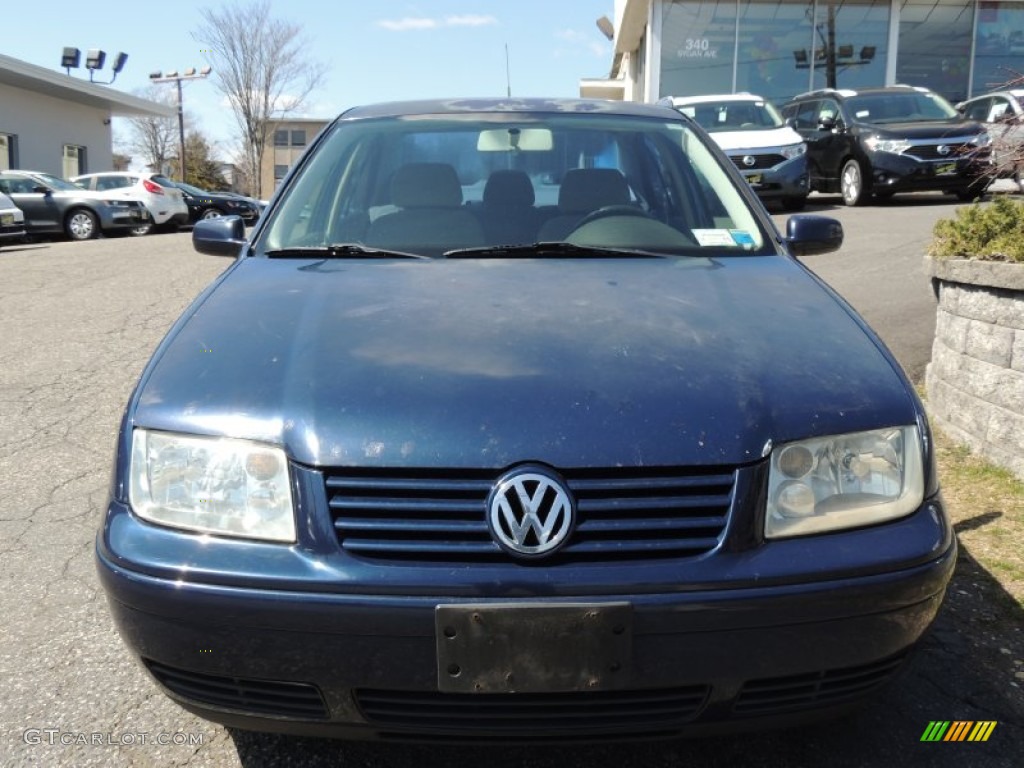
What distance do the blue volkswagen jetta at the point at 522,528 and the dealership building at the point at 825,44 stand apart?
70.3 ft

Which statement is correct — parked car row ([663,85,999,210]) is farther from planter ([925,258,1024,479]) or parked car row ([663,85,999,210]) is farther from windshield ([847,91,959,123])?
planter ([925,258,1024,479])

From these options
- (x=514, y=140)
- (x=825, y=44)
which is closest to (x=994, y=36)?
(x=825, y=44)

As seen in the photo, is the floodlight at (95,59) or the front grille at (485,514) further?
the floodlight at (95,59)

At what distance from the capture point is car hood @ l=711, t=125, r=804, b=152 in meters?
13.5

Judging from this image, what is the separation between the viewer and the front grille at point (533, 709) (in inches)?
73.1

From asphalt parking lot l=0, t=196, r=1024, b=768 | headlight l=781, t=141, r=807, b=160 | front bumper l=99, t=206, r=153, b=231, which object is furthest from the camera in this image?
front bumper l=99, t=206, r=153, b=231

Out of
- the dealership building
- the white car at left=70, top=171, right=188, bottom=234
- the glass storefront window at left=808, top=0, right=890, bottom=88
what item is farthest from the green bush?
the glass storefront window at left=808, top=0, right=890, bottom=88

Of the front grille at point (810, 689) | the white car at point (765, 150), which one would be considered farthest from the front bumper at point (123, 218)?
the front grille at point (810, 689)

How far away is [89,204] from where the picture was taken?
60.5 feet

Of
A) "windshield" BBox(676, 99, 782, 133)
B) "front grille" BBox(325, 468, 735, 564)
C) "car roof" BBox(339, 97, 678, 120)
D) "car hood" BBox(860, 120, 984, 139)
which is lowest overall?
"front grille" BBox(325, 468, 735, 564)

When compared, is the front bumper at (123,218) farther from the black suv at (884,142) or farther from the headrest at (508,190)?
the headrest at (508,190)

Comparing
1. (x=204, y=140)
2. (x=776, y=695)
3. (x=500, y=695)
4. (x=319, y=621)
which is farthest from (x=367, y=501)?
(x=204, y=140)

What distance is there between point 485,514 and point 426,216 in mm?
1538

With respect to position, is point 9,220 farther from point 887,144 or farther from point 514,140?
point 514,140
